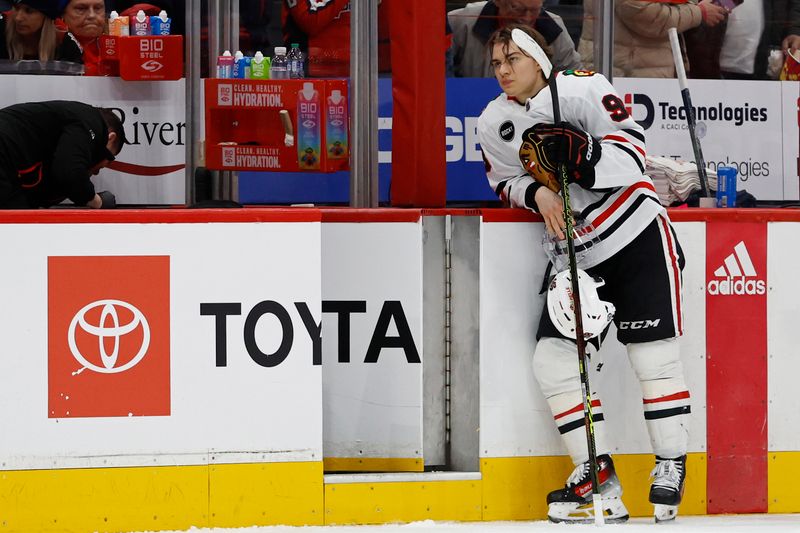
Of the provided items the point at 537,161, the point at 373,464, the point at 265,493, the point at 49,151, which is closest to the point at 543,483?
the point at 373,464

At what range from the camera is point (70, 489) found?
151 inches

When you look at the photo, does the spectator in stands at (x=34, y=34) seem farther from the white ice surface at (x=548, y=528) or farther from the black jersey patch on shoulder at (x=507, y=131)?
the white ice surface at (x=548, y=528)

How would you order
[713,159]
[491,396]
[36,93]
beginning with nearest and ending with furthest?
[491,396]
[36,93]
[713,159]

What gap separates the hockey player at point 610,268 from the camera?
3.96 m

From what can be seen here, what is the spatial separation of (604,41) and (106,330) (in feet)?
10.2

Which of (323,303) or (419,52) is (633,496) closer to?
(323,303)

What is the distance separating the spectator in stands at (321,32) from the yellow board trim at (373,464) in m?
2.24

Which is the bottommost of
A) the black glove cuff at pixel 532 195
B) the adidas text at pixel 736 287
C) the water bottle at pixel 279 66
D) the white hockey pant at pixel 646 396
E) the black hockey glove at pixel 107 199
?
the white hockey pant at pixel 646 396

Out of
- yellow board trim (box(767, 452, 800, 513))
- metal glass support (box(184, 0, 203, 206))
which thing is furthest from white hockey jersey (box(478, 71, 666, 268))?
metal glass support (box(184, 0, 203, 206))

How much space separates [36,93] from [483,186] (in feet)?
7.66

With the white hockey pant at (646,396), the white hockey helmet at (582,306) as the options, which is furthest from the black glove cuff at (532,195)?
the white hockey pant at (646,396)

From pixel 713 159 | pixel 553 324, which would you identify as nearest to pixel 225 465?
pixel 553 324

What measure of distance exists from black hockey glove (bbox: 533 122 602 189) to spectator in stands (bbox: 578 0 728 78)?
2819mm

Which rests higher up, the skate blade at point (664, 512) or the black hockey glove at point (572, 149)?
the black hockey glove at point (572, 149)
